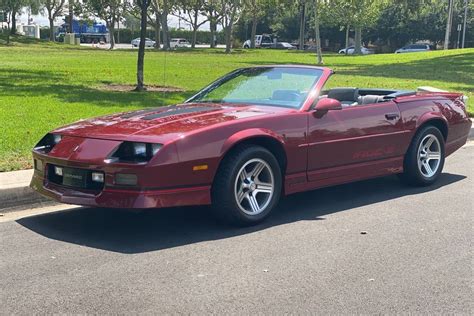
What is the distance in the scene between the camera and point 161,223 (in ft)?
19.7

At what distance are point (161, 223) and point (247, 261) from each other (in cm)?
136

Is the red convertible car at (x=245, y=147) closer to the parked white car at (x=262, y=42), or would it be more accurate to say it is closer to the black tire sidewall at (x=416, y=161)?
the black tire sidewall at (x=416, y=161)

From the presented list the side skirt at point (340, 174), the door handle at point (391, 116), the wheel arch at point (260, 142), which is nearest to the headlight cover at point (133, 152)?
the wheel arch at point (260, 142)

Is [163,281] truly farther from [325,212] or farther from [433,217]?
[433,217]

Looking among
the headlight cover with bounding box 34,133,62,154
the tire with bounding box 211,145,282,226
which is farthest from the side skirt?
the headlight cover with bounding box 34,133,62,154

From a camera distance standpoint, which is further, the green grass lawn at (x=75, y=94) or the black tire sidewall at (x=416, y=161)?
the green grass lawn at (x=75, y=94)

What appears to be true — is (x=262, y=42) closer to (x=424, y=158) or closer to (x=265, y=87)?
(x=424, y=158)

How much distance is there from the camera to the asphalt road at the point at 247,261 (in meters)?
4.16

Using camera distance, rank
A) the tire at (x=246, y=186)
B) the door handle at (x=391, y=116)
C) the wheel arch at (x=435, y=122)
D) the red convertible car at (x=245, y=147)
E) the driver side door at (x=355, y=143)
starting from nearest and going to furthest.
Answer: the red convertible car at (x=245, y=147) < the tire at (x=246, y=186) < the driver side door at (x=355, y=143) < the door handle at (x=391, y=116) < the wheel arch at (x=435, y=122)

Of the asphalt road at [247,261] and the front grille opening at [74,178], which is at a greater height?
the front grille opening at [74,178]

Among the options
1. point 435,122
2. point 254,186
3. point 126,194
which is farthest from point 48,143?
point 435,122

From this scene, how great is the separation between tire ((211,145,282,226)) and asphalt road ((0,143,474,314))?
0.16 m

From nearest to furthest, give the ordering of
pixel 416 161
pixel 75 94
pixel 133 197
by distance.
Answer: pixel 133 197 < pixel 416 161 < pixel 75 94

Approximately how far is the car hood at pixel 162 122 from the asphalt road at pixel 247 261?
0.88m
